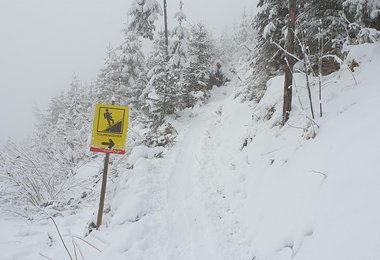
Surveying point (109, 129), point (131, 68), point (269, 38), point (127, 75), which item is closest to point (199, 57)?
point (131, 68)

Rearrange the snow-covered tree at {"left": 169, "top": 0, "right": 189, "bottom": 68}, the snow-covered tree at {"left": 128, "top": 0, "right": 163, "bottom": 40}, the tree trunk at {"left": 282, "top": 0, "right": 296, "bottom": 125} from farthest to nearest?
the snow-covered tree at {"left": 169, "top": 0, "right": 189, "bottom": 68} → the snow-covered tree at {"left": 128, "top": 0, "right": 163, "bottom": 40} → the tree trunk at {"left": 282, "top": 0, "right": 296, "bottom": 125}

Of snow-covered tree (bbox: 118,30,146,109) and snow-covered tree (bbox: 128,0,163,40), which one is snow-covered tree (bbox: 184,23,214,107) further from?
snow-covered tree (bbox: 118,30,146,109)

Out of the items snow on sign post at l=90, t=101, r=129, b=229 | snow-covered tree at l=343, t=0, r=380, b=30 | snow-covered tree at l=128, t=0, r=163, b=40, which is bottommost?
snow on sign post at l=90, t=101, r=129, b=229

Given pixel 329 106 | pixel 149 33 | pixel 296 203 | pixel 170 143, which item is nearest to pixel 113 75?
pixel 149 33

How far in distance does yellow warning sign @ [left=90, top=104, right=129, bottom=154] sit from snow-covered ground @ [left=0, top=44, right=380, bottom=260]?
5.79 ft

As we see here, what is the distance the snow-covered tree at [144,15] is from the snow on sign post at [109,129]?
15492 millimetres

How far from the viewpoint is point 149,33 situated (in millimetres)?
21000

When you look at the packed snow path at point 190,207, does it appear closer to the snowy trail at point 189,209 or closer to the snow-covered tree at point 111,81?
the snowy trail at point 189,209

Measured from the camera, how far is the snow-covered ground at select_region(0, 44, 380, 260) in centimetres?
394

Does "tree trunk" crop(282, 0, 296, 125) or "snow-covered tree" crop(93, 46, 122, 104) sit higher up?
"snow-covered tree" crop(93, 46, 122, 104)

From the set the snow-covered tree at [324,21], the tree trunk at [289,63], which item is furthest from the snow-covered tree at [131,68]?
the tree trunk at [289,63]

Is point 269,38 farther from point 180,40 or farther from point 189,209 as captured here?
point 180,40

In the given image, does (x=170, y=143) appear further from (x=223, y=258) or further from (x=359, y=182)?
(x=359, y=182)

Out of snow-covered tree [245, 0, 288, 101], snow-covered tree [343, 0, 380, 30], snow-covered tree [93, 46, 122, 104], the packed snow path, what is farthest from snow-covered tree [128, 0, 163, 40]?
snow-covered tree [343, 0, 380, 30]
